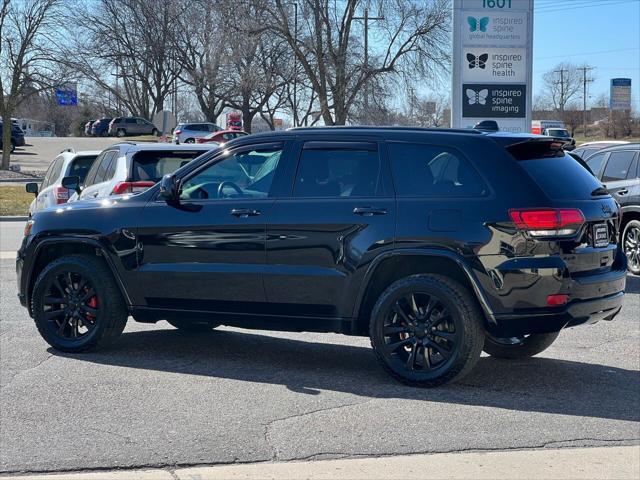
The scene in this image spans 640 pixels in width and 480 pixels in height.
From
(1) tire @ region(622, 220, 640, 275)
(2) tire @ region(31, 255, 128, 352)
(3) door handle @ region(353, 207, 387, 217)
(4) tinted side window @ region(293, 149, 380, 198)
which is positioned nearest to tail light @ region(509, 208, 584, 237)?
(3) door handle @ region(353, 207, 387, 217)

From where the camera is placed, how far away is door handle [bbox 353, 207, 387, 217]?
255 inches

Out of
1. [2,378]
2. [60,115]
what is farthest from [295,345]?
[60,115]

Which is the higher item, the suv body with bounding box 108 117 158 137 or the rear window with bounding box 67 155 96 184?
the suv body with bounding box 108 117 158 137

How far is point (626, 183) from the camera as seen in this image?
42.0 feet

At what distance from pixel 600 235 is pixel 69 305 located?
4.23 m

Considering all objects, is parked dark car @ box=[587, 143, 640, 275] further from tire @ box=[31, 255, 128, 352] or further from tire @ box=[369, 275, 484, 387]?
tire @ box=[31, 255, 128, 352]

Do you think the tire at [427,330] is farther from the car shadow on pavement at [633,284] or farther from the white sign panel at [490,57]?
the white sign panel at [490,57]

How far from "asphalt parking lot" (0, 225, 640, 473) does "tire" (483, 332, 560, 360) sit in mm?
96

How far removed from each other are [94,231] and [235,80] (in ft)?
131

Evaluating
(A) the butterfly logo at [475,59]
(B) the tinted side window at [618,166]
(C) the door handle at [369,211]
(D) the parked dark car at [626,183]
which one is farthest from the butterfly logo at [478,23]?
(C) the door handle at [369,211]

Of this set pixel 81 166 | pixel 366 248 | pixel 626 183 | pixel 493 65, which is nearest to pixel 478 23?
pixel 493 65

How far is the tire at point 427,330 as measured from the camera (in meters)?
→ 6.22

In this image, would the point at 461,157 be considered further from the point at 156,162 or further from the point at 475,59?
the point at 475,59

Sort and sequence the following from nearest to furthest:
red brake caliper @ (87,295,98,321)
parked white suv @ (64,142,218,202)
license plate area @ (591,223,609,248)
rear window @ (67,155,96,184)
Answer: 1. license plate area @ (591,223,609,248)
2. red brake caliper @ (87,295,98,321)
3. parked white suv @ (64,142,218,202)
4. rear window @ (67,155,96,184)
